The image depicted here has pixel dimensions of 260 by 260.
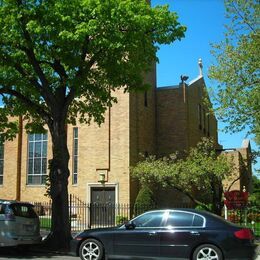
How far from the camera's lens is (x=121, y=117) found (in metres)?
28.9

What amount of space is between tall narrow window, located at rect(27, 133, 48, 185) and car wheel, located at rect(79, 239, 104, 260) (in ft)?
63.8

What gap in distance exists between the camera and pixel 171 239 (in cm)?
1209

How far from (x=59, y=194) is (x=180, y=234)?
628cm

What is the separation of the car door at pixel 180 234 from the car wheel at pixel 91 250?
176 cm

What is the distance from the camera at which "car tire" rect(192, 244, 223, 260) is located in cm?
1154

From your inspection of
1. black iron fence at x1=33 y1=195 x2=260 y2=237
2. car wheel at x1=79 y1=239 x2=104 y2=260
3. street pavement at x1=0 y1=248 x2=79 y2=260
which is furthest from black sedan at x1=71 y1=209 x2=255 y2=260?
black iron fence at x1=33 y1=195 x2=260 y2=237

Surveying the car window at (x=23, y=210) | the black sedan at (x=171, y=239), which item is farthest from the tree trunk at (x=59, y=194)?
the black sedan at (x=171, y=239)

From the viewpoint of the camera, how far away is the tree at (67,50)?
1525cm

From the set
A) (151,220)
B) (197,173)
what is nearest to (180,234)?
(151,220)

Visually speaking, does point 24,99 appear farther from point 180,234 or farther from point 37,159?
point 37,159

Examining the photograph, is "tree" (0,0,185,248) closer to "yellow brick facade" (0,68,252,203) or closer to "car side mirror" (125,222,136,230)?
"car side mirror" (125,222,136,230)

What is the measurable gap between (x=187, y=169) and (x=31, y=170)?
1338 centimetres

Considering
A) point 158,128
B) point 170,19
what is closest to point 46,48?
point 170,19

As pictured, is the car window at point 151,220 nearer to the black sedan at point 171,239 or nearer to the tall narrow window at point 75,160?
the black sedan at point 171,239
